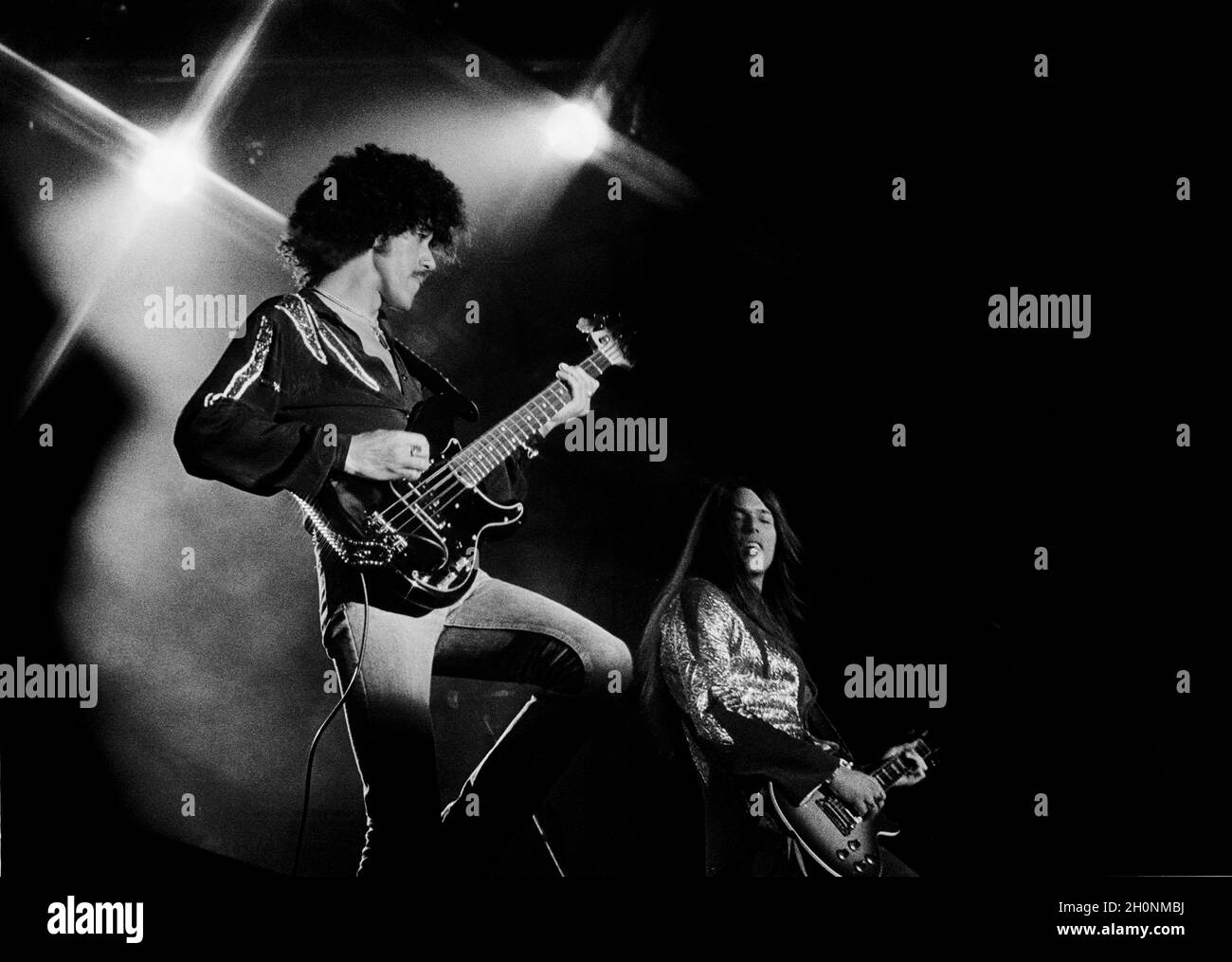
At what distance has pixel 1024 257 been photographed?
138 inches

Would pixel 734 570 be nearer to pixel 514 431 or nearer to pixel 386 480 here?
pixel 514 431

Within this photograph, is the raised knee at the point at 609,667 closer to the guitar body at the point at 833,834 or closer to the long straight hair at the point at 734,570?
the long straight hair at the point at 734,570

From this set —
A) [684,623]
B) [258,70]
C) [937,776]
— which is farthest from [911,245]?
[258,70]

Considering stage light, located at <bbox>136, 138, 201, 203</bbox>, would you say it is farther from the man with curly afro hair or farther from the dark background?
the man with curly afro hair

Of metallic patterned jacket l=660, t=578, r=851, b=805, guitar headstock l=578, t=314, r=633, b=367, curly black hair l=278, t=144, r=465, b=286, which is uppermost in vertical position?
curly black hair l=278, t=144, r=465, b=286

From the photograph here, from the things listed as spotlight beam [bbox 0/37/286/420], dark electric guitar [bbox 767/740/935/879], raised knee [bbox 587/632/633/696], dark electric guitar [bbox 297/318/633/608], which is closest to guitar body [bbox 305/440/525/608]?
dark electric guitar [bbox 297/318/633/608]

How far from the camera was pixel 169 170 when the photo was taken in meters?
3.46

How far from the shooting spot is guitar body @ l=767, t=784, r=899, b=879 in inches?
132

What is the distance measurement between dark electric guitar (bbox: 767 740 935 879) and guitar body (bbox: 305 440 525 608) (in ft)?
3.28

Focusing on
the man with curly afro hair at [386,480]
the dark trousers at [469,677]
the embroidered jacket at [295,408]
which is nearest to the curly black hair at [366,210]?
the man with curly afro hair at [386,480]

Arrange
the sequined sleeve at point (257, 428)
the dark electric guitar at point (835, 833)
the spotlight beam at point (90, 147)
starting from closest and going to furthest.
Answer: the sequined sleeve at point (257, 428) < the dark electric guitar at point (835, 833) < the spotlight beam at point (90, 147)

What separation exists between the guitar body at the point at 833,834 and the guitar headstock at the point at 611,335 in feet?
3.89

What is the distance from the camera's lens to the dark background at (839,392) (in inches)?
135

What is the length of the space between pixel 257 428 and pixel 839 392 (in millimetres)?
1529
